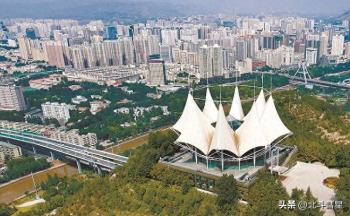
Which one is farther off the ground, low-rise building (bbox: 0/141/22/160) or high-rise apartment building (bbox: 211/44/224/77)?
high-rise apartment building (bbox: 211/44/224/77)

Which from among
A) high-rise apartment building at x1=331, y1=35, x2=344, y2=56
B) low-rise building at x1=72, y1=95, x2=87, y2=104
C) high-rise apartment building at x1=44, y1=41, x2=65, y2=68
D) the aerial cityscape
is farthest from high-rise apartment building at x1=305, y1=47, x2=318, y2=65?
high-rise apartment building at x1=44, y1=41, x2=65, y2=68

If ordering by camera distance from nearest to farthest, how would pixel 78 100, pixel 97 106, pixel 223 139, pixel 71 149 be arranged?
pixel 223 139 → pixel 71 149 → pixel 97 106 → pixel 78 100

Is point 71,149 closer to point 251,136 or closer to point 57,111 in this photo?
point 57,111

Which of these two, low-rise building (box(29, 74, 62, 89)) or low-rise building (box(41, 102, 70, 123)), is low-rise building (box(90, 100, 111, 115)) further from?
low-rise building (box(29, 74, 62, 89))

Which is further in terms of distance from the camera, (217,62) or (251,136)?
(217,62)

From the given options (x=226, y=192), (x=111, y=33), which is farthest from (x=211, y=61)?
(x=111, y=33)

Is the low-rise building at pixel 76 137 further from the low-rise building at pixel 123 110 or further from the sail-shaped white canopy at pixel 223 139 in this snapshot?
the sail-shaped white canopy at pixel 223 139
